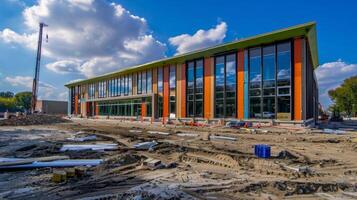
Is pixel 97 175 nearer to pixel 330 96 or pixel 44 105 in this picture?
pixel 330 96

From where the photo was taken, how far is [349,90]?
66250 mm

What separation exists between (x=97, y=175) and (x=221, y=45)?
25.2 m

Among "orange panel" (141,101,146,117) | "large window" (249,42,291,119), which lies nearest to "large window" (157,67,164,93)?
"orange panel" (141,101,146,117)

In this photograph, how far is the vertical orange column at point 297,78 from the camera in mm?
24062

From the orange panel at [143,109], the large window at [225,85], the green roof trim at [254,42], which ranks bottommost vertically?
the orange panel at [143,109]

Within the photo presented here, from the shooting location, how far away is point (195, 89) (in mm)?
33656

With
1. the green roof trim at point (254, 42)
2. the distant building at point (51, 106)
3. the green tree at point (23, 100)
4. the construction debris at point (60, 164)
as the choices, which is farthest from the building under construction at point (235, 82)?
the green tree at point (23, 100)

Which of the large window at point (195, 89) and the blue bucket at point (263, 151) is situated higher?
the large window at point (195, 89)

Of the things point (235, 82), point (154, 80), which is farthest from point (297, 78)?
point (154, 80)

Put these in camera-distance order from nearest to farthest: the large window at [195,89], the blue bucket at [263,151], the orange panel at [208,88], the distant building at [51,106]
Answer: the blue bucket at [263,151] → the orange panel at [208,88] → the large window at [195,89] → the distant building at [51,106]

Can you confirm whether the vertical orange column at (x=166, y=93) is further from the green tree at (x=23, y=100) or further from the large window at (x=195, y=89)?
the green tree at (x=23, y=100)

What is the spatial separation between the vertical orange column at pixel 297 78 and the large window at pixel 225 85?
6752mm

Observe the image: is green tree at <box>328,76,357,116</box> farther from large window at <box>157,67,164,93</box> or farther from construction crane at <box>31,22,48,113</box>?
construction crane at <box>31,22,48,113</box>

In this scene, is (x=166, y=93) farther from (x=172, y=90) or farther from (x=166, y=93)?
(x=172, y=90)
